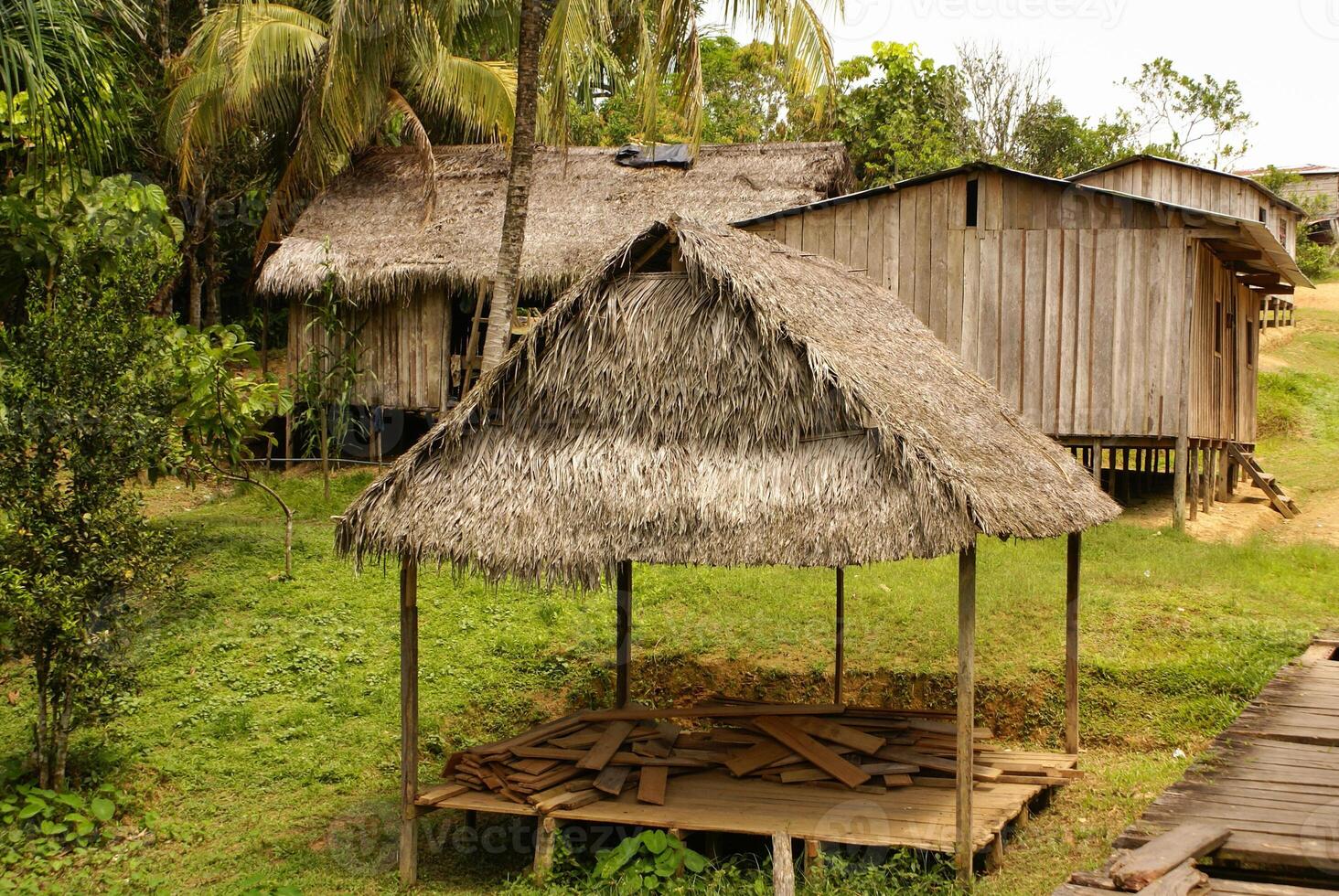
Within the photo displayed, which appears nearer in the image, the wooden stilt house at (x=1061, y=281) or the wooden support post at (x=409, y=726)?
the wooden support post at (x=409, y=726)

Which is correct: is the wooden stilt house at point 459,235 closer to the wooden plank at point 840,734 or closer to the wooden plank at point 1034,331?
the wooden plank at point 1034,331

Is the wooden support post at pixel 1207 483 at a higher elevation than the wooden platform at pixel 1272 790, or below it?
higher

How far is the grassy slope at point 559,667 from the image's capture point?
8.84 m

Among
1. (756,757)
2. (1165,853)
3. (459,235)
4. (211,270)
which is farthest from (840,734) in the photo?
(211,270)

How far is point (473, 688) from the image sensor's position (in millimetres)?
11438

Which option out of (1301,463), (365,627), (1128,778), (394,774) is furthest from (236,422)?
(1301,463)

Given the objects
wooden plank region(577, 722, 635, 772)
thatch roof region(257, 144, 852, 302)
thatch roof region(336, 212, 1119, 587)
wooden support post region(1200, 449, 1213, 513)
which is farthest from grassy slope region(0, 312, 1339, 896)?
thatch roof region(257, 144, 852, 302)

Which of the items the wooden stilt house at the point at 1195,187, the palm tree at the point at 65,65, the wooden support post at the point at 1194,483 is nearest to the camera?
the palm tree at the point at 65,65

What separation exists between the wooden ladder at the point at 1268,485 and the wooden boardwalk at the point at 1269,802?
8225mm

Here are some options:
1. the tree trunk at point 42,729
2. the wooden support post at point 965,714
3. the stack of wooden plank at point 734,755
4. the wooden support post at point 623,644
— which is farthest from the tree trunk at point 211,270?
the wooden support post at point 965,714

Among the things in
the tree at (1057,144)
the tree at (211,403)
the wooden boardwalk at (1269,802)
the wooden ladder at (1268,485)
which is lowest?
the wooden boardwalk at (1269,802)

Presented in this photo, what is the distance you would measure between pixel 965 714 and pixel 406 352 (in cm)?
1310

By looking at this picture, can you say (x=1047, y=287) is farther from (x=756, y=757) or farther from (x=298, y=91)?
(x=298, y=91)

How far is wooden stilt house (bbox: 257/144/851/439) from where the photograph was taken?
707 inches
